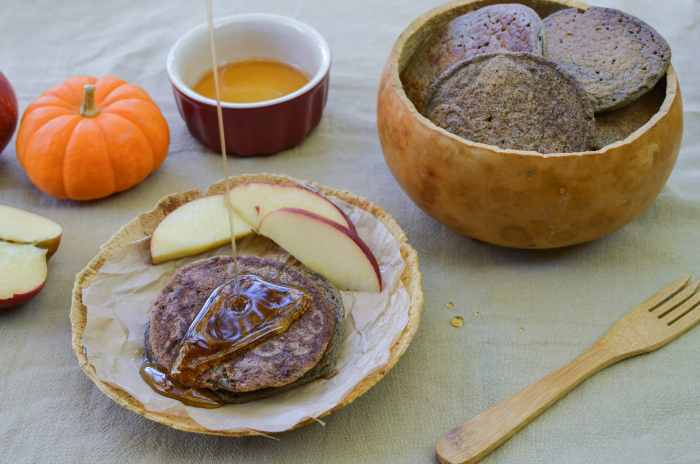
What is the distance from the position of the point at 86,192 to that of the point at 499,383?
1252 mm

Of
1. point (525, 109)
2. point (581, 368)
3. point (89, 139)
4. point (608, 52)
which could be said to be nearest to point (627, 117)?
point (608, 52)

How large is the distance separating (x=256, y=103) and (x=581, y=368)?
1.14 meters

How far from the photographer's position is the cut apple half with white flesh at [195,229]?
1590 mm

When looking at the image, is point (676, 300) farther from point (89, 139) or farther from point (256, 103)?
point (89, 139)

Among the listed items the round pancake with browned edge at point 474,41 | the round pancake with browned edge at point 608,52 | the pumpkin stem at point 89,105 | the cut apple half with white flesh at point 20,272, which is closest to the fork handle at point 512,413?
the round pancake with browned edge at point 608,52

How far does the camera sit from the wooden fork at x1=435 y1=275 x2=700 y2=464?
1303 mm

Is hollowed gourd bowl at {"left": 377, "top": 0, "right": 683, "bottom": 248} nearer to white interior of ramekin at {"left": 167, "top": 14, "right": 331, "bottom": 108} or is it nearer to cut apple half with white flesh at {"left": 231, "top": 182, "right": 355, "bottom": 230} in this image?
cut apple half with white flesh at {"left": 231, "top": 182, "right": 355, "bottom": 230}

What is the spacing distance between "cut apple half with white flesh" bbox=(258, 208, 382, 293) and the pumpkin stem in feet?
2.21

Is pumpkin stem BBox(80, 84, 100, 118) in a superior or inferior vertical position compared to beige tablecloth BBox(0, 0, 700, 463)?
superior

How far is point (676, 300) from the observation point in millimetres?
1582

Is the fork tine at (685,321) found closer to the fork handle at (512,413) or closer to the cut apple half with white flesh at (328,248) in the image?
the fork handle at (512,413)

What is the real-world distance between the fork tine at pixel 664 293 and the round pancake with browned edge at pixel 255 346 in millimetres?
800

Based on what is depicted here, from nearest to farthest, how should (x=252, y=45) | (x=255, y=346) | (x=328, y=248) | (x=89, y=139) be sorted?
(x=255, y=346), (x=328, y=248), (x=89, y=139), (x=252, y=45)

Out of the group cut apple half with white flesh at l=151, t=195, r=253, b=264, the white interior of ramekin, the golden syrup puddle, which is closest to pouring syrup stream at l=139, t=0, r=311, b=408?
the golden syrup puddle
